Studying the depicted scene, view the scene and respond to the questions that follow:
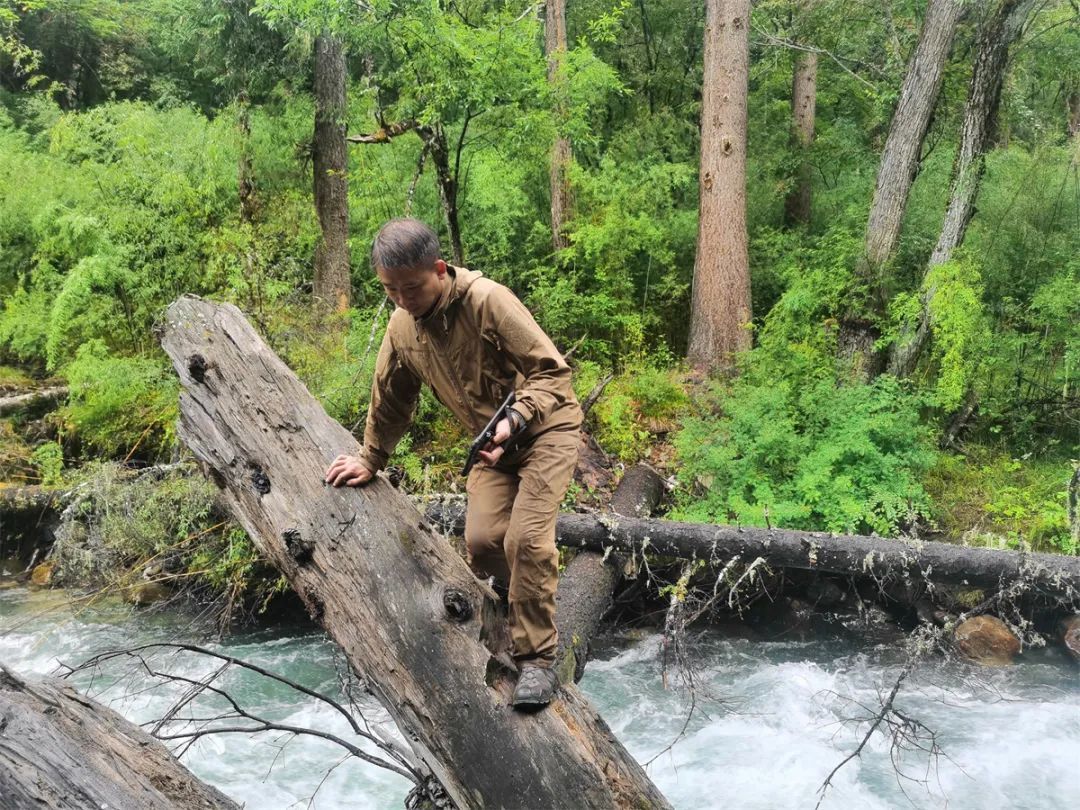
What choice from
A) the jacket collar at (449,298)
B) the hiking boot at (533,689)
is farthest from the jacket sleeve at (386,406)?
the hiking boot at (533,689)

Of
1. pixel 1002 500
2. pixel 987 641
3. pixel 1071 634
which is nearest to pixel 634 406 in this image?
pixel 1002 500

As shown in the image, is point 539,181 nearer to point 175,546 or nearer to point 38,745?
point 175,546

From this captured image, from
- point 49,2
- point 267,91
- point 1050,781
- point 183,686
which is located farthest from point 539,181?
point 49,2

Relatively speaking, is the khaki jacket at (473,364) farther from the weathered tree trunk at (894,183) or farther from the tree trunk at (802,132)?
the tree trunk at (802,132)

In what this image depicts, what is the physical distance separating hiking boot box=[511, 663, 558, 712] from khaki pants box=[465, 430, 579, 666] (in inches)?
2.9

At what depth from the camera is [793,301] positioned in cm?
792

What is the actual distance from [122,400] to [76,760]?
260 inches

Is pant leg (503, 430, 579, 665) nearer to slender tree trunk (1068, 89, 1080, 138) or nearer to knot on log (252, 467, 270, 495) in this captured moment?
knot on log (252, 467, 270, 495)

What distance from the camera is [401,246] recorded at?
8.92 feet

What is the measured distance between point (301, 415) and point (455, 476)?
360cm

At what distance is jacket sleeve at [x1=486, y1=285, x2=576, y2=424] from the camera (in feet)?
9.59

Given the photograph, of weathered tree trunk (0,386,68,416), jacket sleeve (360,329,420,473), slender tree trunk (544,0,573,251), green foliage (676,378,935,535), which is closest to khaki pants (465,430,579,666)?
jacket sleeve (360,329,420,473)

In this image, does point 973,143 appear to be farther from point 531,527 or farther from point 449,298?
point 531,527

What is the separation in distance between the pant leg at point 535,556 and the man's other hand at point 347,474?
727mm
